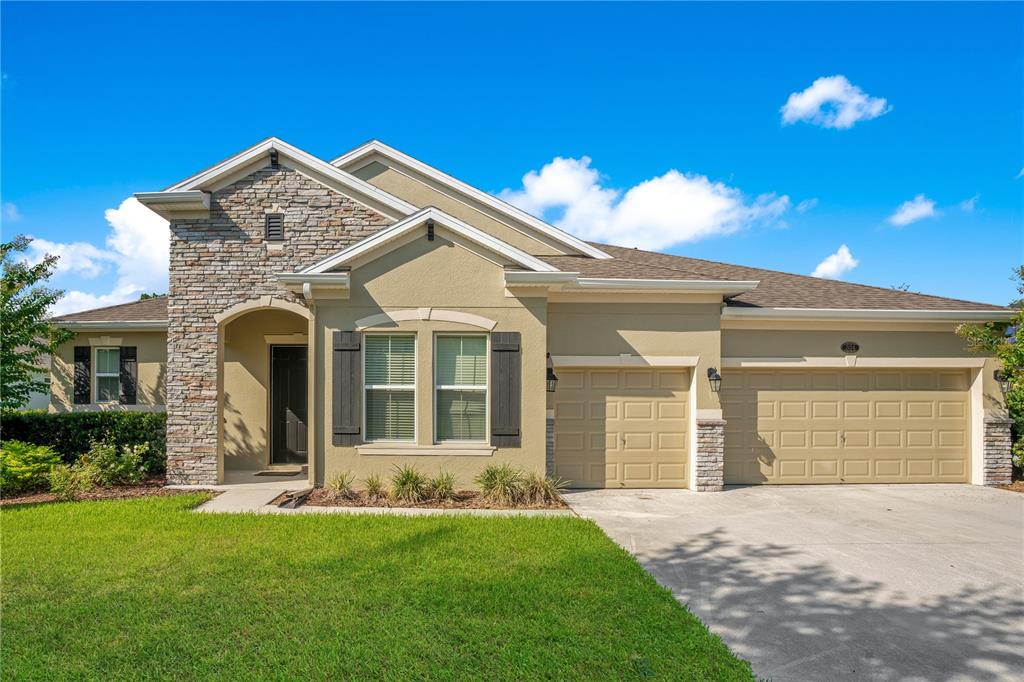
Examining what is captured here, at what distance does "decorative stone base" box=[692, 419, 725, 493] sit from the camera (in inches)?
388

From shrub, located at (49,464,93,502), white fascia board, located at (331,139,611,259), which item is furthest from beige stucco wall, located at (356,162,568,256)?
shrub, located at (49,464,93,502)

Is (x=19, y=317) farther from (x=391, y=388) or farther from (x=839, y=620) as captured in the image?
(x=839, y=620)

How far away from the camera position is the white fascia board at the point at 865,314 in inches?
409

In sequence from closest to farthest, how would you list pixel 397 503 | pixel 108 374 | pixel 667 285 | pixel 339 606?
pixel 339 606 < pixel 397 503 < pixel 667 285 < pixel 108 374

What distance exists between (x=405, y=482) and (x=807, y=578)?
5.41 metres

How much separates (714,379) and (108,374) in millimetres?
12750

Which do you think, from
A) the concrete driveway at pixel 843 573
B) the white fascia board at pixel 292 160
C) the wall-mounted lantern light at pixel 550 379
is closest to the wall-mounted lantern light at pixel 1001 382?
the concrete driveway at pixel 843 573

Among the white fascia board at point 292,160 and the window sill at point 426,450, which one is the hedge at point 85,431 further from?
the window sill at point 426,450

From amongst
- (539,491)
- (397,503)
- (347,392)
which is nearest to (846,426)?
(539,491)

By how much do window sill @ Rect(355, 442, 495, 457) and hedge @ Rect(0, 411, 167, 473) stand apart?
4.54m

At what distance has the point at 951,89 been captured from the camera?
1240 centimetres

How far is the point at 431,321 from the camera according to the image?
9.16 m

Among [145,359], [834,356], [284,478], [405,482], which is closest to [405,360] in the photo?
[405,482]

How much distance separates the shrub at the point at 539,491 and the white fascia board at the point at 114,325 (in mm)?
8778
